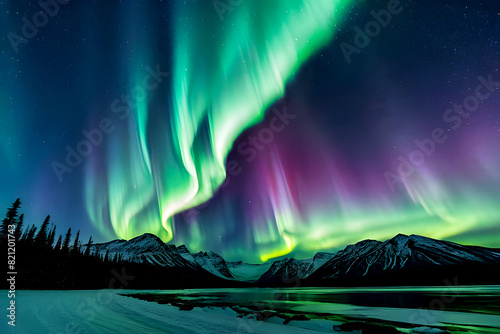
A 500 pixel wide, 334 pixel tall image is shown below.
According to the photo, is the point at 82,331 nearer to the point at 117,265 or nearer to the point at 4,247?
the point at 4,247

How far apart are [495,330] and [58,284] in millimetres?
94124

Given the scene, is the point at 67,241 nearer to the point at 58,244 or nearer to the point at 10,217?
the point at 58,244

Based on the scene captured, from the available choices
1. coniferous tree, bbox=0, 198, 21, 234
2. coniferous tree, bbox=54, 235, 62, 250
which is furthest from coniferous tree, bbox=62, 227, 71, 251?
coniferous tree, bbox=0, 198, 21, 234

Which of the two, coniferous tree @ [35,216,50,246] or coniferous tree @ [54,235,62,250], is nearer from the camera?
coniferous tree @ [35,216,50,246]

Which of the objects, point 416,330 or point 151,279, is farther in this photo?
point 151,279

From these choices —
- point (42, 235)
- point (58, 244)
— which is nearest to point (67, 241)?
point (58, 244)

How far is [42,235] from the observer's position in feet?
274

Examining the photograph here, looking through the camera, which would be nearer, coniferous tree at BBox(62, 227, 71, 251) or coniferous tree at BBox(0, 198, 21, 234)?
coniferous tree at BBox(0, 198, 21, 234)

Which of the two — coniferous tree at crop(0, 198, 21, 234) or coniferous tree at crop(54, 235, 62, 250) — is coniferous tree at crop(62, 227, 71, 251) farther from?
coniferous tree at crop(0, 198, 21, 234)

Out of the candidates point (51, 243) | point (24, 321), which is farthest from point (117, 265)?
point (24, 321)

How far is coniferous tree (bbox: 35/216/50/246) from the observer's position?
77.8 m

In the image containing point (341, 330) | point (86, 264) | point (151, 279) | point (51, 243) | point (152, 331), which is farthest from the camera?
point (151, 279)

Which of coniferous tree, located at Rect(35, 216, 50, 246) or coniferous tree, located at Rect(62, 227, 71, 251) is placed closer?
coniferous tree, located at Rect(35, 216, 50, 246)

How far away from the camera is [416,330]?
15.9m
